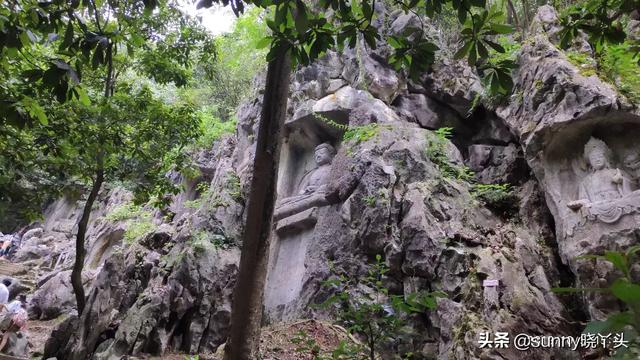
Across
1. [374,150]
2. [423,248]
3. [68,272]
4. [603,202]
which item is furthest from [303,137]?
[68,272]

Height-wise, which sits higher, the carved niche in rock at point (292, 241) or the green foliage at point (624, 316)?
the carved niche in rock at point (292, 241)

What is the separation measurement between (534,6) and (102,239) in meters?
16.5

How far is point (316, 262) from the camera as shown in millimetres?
8445

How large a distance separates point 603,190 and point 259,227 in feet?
20.3

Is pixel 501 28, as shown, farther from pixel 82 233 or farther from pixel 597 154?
pixel 82 233

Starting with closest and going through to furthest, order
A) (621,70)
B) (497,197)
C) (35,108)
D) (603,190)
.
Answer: (35,108), (603,190), (621,70), (497,197)

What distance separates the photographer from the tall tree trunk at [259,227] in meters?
2.92

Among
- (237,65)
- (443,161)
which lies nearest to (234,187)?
(443,161)

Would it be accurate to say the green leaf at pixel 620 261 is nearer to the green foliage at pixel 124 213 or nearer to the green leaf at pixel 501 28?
the green leaf at pixel 501 28

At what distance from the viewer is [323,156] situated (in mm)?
10773

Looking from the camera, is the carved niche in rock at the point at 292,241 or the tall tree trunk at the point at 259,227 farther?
the carved niche in rock at the point at 292,241

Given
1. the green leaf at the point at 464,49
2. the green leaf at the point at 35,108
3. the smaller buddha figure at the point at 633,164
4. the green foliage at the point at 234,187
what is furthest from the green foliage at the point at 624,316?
the green foliage at the point at 234,187

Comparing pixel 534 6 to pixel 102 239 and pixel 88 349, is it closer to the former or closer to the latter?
pixel 88 349

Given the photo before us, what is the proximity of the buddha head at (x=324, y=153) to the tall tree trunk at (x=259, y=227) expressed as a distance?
7.33 metres
